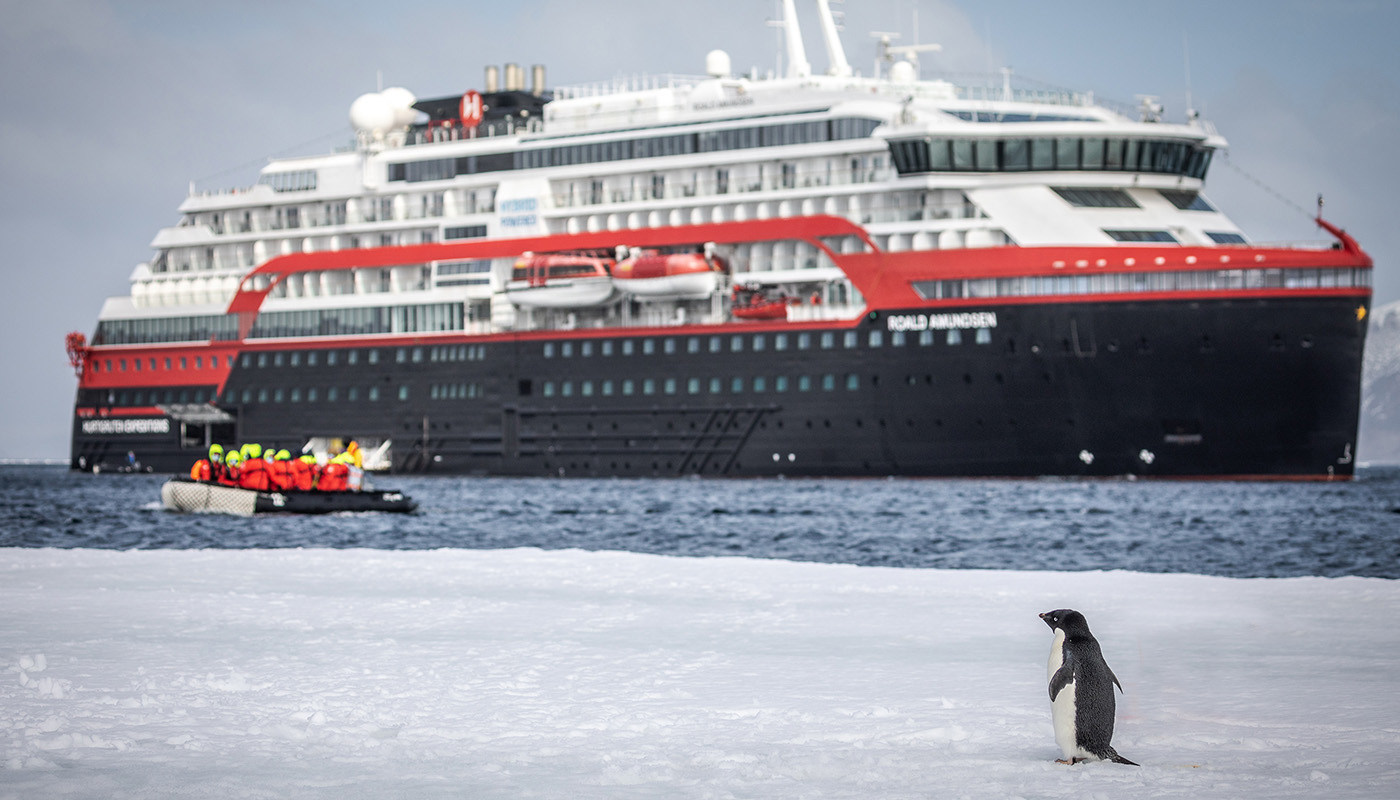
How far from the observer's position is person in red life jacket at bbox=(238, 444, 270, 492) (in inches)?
1321

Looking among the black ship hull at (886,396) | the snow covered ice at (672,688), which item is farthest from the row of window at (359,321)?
the snow covered ice at (672,688)

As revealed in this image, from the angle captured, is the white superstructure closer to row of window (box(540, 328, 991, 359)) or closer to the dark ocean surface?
row of window (box(540, 328, 991, 359))

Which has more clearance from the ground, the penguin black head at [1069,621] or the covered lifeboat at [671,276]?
the covered lifeboat at [671,276]

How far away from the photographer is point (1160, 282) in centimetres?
4147

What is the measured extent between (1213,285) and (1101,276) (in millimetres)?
2980

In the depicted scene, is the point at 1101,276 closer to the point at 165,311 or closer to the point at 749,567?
the point at 749,567

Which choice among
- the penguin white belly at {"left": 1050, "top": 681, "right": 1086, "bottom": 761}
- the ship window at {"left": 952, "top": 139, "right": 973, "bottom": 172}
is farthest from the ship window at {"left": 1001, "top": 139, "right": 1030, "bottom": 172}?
the penguin white belly at {"left": 1050, "top": 681, "right": 1086, "bottom": 761}

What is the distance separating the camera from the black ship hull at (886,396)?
40844mm

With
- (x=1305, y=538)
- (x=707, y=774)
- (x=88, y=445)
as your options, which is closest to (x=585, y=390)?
(x=88, y=445)

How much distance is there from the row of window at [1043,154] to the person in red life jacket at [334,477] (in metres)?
20.4

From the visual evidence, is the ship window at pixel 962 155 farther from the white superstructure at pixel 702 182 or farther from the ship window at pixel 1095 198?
the ship window at pixel 1095 198

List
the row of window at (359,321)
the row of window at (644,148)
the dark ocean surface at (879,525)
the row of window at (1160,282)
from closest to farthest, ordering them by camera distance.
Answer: the dark ocean surface at (879,525) → the row of window at (1160,282) → the row of window at (644,148) → the row of window at (359,321)

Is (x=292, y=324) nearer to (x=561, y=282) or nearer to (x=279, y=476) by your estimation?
(x=561, y=282)

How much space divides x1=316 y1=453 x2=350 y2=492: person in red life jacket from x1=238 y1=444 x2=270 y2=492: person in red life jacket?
46.8 inches
